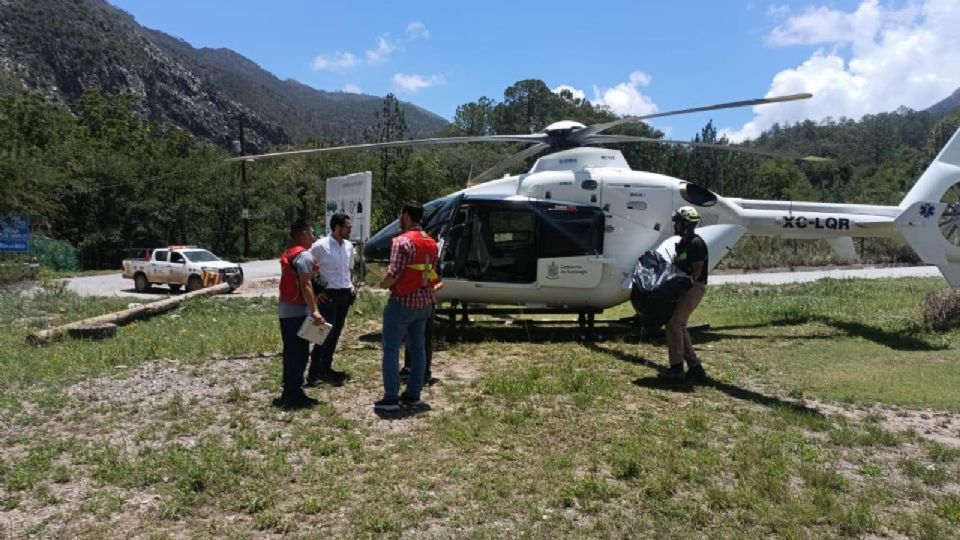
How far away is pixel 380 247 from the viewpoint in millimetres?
9930

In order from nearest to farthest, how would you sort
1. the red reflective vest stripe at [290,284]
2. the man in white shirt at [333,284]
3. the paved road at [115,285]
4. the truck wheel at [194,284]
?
1. the red reflective vest stripe at [290,284]
2. the man in white shirt at [333,284]
3. the truck wheel at [194,284]
4. the paved road at [115,285]

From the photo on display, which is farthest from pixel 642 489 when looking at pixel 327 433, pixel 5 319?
pixel 5 319

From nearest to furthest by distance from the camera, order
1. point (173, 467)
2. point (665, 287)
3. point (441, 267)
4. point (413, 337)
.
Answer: point (173, 467) → point (413, 337) → point (665, 287) → point (441, 267)

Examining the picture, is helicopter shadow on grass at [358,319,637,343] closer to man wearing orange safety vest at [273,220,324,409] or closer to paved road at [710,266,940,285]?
man wearing orange safety vest at [273,220,324,409]

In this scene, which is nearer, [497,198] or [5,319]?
[497,198]

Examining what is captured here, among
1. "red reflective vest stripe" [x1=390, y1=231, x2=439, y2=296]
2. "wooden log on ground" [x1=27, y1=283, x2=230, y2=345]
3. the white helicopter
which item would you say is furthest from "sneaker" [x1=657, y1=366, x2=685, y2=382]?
"wooden log on ground" [x1=27, y1=283, x2=230, y2=345]

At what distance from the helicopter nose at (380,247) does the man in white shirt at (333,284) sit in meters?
2.27

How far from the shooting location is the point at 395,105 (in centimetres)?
5925

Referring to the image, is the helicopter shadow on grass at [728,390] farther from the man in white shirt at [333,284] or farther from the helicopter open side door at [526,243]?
the man in white shirt at [333,284]

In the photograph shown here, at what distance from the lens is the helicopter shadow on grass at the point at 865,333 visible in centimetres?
991

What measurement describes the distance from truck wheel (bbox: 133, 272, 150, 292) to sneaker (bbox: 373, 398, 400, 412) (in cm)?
2102

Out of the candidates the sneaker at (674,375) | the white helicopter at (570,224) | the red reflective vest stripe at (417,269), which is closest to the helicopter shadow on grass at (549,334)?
the white helicopter at (570,224)

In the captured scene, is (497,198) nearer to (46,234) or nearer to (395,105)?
(46,234)

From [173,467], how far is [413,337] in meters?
2.38
